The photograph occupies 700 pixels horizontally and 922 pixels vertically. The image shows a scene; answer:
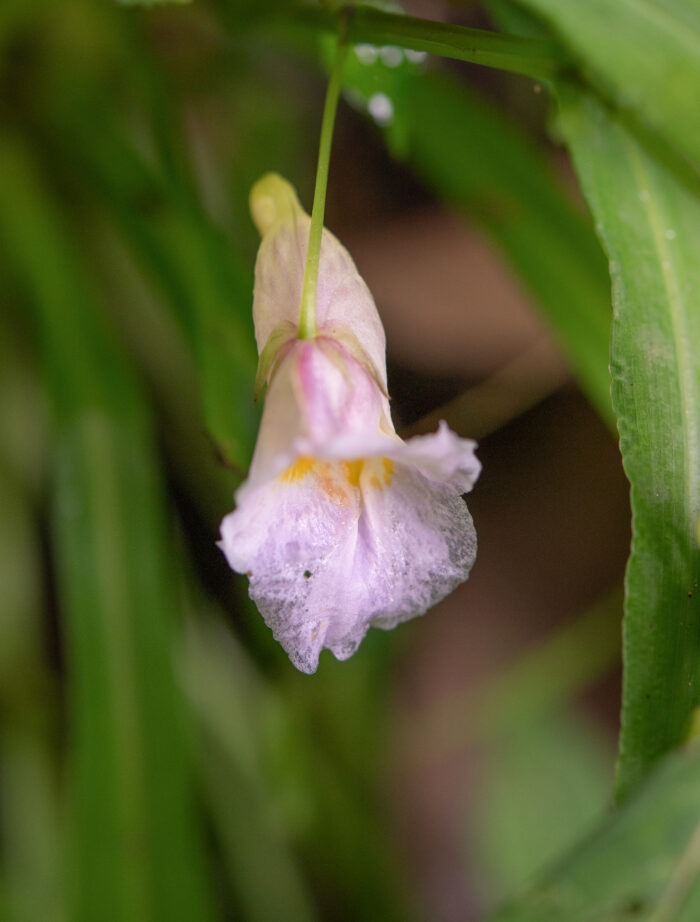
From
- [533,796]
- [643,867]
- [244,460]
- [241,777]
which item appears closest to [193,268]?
[244,460]

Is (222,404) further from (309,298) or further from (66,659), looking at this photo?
(66,659)

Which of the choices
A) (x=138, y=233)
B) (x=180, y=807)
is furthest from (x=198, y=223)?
(x=180, y=807)

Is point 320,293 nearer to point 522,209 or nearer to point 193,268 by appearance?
point 193,268

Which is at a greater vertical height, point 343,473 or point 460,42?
point 460,42

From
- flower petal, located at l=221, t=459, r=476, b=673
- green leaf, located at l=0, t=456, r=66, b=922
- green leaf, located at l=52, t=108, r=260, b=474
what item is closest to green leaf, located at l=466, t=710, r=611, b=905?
green leaf, located at l=0, t=456, r=66, b=922

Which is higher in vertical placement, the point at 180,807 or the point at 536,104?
the point at 536,104
